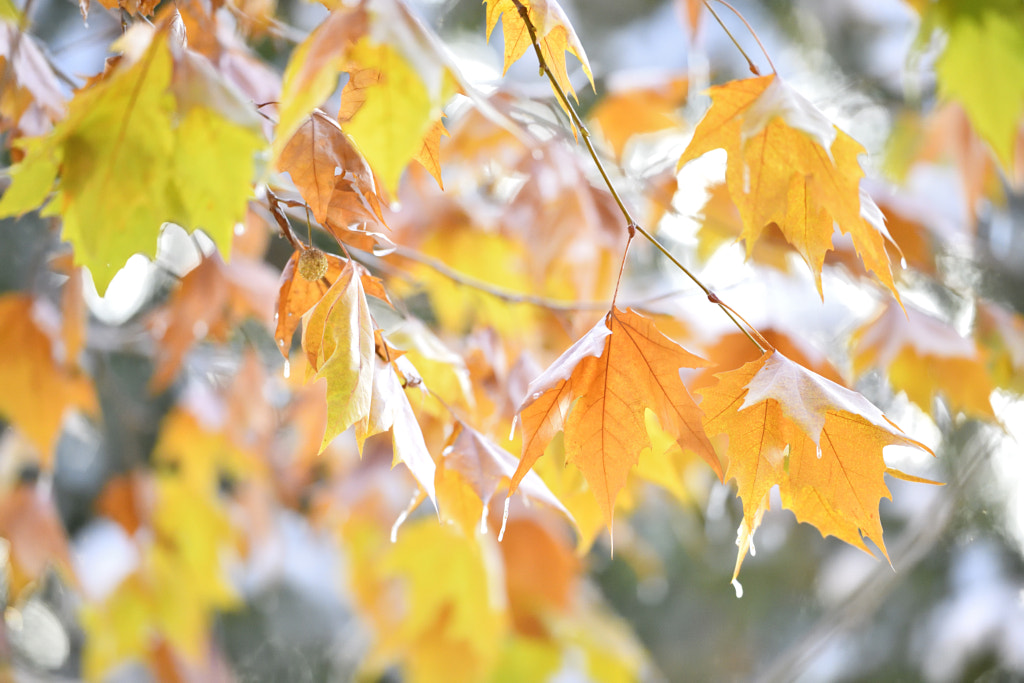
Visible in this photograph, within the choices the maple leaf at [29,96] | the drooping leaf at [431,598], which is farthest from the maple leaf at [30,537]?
the maple leaf at [29,96]

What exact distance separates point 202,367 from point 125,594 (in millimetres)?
596

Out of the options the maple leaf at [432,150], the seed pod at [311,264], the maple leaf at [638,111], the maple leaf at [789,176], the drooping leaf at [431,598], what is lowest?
the drooping leaf at [431,598]

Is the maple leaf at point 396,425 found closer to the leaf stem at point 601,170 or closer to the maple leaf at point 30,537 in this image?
the leaf stem at point 601,170

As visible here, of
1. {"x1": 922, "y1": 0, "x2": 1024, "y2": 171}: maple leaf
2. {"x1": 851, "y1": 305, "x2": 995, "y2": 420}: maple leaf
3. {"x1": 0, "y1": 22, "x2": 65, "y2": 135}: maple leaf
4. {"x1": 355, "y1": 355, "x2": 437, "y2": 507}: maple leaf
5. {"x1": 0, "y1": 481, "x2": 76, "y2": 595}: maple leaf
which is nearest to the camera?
{"x1": 355, "y1": 355, "x2": 437, "y2": 507}: maple leaf

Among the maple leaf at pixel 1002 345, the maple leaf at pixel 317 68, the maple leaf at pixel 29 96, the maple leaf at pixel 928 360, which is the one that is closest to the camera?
the maple leaf at pixel 317 68

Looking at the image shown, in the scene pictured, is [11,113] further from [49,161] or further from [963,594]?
[963,594]

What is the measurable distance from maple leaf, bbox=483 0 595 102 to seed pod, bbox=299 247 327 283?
0.20 metres

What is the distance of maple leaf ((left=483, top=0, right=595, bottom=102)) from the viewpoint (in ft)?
1.72

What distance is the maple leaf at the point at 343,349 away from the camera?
460 mm

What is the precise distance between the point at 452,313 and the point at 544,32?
37.3 inches

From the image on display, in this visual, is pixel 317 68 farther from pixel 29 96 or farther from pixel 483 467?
A: pixel 29 96

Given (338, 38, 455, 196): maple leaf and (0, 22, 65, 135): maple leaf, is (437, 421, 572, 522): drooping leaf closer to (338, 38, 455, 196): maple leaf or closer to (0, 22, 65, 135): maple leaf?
(338, 38, 455, 196): maple leaf

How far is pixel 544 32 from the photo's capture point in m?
0.52

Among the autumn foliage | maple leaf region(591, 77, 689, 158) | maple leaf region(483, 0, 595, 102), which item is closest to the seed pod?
the autumn foliage
